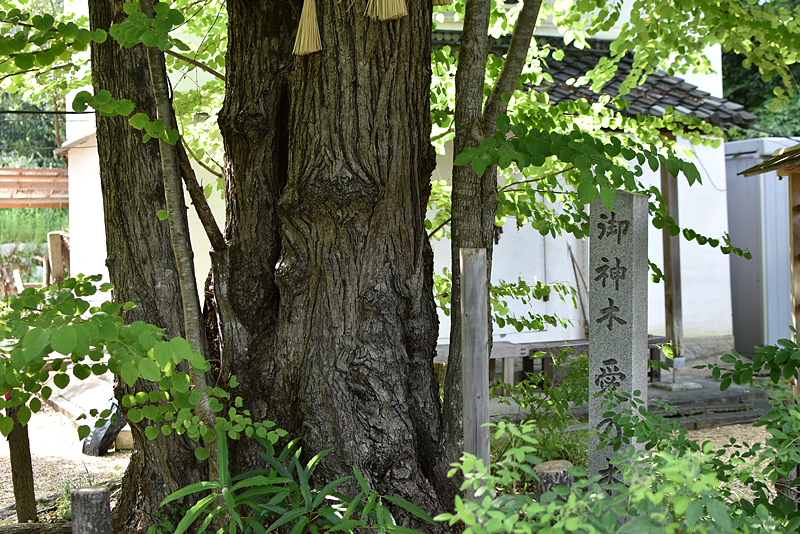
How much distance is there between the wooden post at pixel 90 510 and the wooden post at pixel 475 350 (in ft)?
4.37

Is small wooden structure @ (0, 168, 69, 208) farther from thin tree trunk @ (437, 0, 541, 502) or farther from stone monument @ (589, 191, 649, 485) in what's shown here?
stone monument @ (589, 191, 649, 485)

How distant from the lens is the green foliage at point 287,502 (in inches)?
A: 94.0

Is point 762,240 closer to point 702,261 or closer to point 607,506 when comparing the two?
point 702,261

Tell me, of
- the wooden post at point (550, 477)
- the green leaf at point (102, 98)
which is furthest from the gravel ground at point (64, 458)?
the green leaf at point (102, 98)

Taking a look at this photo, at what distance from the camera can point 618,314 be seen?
3193 millimetres

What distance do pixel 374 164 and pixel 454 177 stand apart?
0.47 m

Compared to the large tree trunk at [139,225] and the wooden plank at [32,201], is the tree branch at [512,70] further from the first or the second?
the wooden plank at [32,201]

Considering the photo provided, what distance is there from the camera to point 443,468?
291 cm

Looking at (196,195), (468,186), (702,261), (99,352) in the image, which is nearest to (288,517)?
(99,352)

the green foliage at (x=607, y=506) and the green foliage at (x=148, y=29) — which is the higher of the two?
the green foliage at (x=148, y=29)

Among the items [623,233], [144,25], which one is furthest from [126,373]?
[623,233]

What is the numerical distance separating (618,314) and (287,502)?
74.2 inches

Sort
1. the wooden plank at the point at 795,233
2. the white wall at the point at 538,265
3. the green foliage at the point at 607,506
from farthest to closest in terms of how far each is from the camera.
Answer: the white wall at the point at 538,265 → the wooden plank at the point at 795,233 → the green foliage at the point at 607,506

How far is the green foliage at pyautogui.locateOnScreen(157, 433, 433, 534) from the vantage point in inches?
94.0
